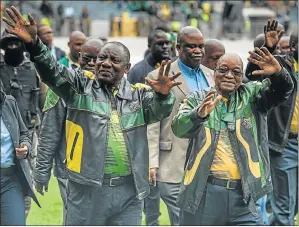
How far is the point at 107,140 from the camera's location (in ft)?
20.7

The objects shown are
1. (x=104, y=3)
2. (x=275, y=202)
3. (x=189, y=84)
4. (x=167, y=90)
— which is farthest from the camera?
(x=104, y=3)

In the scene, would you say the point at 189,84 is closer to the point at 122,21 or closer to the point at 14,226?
the point at 14,226

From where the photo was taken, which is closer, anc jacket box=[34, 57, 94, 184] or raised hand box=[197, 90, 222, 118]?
raised hand box=[197, 90, 222, 118]

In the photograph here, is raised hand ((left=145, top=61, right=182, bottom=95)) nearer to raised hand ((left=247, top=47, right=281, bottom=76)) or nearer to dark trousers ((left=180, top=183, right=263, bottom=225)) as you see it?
raised hand ((left=247, top=47, right=281, bottom=76))

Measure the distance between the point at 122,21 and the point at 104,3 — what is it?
6.60m

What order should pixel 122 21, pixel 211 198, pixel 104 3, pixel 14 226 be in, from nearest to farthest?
pixel 211 198, pixel 14 226, pixel 122 21, pixel 104 3

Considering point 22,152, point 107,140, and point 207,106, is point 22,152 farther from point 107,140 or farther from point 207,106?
point 207,106

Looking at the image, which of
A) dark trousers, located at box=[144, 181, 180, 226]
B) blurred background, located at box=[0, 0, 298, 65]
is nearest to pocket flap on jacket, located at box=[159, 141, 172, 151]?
dark trousers, located at box=[144, 181, 180, 226]

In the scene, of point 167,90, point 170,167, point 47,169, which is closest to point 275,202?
point 170,167

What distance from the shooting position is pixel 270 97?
657 cm

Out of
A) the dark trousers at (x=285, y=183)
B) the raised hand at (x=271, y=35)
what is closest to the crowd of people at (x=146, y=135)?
the raised hand at (x=271, y=35)

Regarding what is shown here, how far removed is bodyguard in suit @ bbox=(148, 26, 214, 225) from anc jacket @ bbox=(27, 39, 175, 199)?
1.41 metres

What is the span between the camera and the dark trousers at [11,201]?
23.5 feet

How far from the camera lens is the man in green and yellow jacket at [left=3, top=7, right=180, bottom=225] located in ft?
20.6
